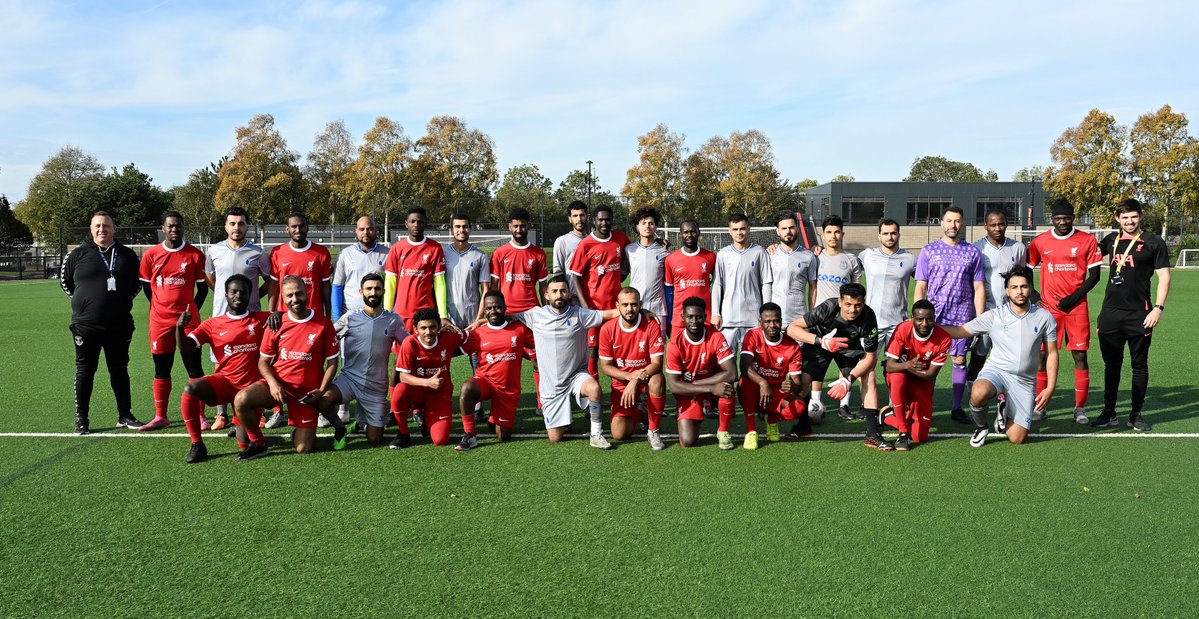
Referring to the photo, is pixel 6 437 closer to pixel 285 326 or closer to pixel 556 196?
pixel 285 326

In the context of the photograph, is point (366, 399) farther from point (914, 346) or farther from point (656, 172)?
point (656, 172)

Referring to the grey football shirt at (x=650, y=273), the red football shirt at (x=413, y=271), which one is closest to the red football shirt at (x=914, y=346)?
the grey football shirt at (x=650, y=273)

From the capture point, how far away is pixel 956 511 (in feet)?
14.5

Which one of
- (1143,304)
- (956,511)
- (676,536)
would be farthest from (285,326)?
(1143,304)

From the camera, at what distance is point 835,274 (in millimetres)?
6926

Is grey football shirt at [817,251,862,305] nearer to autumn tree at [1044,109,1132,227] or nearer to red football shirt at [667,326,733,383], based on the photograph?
red football shirt at [667,326,733,383]

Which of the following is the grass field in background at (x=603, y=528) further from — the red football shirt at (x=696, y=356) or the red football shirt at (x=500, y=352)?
the red football shirt at (x=696, y=356)

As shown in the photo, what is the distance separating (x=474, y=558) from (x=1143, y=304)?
18.6 feet

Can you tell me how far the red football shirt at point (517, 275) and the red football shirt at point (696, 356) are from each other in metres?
1.65

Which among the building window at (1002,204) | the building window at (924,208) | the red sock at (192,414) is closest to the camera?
the red sock at (192,414)

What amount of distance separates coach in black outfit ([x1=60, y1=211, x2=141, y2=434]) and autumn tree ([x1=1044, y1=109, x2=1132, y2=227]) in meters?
43.9

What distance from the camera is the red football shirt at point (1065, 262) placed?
22.0 ft

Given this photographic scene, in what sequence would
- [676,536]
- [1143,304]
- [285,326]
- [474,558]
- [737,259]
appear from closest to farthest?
[474,558] < [676,536] < [285,326] < [1143,304] < [737,259]

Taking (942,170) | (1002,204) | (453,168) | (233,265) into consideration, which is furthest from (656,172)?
(942,170)
